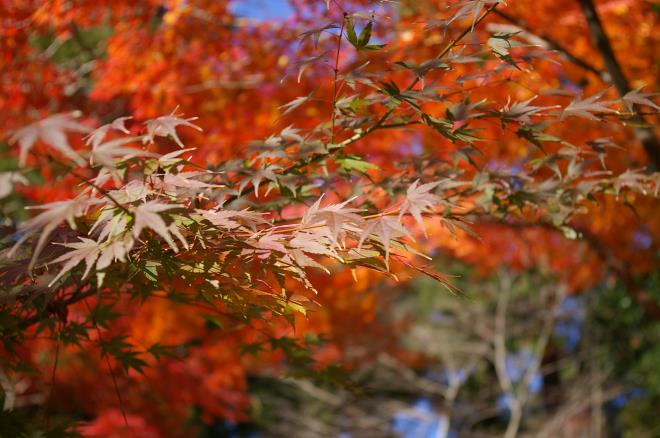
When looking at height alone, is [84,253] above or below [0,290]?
above

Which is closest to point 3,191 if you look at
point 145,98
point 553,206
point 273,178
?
point 273,178

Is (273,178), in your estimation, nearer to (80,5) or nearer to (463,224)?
(463,224)

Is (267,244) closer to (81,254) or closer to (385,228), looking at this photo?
(385,228)

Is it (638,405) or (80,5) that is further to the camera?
(638,405)

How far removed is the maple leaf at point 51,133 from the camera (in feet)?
3.91

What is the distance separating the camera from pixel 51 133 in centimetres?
120

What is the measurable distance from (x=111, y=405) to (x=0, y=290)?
20.4ft

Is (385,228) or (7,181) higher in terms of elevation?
(385,228)

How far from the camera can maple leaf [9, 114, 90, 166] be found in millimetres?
1190

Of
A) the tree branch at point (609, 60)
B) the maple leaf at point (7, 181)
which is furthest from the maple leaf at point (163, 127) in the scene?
the tree branch at point (609, 60)

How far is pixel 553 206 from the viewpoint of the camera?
2512 millimetres

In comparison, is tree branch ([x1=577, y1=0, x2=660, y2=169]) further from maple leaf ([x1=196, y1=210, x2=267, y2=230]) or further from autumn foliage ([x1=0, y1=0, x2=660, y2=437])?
maple leaf ([x1=196, y1=210, x2=267, y2=230])

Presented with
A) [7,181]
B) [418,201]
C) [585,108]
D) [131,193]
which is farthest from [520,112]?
[7,181]

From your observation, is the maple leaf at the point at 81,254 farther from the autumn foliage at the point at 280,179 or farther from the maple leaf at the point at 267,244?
the maple leaf at the point at 267,244
